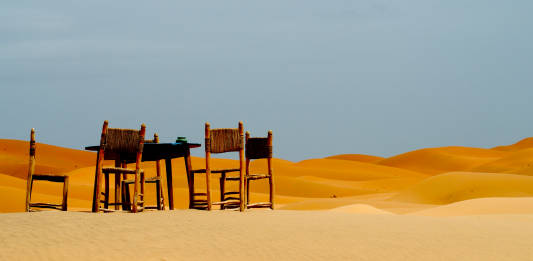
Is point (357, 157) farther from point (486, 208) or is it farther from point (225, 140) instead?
point (225, 140)

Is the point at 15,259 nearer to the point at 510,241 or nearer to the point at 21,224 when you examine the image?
the point at 21,224

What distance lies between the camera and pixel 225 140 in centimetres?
977

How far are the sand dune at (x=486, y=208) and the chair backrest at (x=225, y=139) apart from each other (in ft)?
15.9

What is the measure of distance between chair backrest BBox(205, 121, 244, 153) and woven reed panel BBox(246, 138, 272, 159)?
112cm

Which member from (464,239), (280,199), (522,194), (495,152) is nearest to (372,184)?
(280,199)

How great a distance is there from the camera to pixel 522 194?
16703mm

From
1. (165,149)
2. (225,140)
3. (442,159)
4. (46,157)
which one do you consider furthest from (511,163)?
(46,157)

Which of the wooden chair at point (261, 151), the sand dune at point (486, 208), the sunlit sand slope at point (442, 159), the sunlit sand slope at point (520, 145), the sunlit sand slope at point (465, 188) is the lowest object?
the sand dune at point (486, 208)

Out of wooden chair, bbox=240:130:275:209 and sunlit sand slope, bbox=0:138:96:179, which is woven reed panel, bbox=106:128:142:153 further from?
sunlit sand slope, bbox=0:138:96:179

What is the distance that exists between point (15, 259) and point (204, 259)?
1.95m

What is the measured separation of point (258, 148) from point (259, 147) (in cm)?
3

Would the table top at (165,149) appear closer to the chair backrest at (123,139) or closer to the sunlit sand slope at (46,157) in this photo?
the chair backrest at (123,139)

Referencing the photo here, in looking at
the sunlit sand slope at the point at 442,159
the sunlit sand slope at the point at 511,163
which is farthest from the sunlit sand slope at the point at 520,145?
the sunlit sand slope at the point at 511,163

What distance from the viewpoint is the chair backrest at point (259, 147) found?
10.8m
